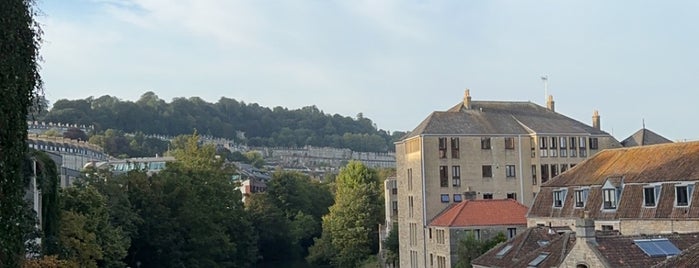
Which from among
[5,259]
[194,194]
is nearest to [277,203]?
[194,194]

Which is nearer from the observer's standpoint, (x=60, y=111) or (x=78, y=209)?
(x=78, y=209)

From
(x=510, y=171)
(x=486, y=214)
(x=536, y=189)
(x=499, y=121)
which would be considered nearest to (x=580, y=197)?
(x=486, y=214)

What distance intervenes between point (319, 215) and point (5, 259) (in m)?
88.3

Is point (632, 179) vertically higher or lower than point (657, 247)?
higher

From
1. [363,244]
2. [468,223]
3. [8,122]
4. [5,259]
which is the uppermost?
[8,122]

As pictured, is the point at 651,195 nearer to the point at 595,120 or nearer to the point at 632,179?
the point at 632,179

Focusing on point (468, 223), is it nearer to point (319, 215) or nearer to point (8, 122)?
point (8, 122)

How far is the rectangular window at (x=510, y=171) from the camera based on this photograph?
52719 millimetres

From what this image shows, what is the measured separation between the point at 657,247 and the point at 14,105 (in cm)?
1980

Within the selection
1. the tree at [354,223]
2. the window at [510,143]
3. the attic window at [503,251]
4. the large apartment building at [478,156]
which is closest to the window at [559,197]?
the attic window at [503,251]

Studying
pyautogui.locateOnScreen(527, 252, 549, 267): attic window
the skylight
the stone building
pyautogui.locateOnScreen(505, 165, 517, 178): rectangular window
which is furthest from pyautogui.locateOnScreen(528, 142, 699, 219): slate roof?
pyautogui.locateOnScreen(505, 165, 517, 178): rectangular window

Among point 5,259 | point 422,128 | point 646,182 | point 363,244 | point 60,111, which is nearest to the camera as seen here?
point 5,259

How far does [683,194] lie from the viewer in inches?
1232

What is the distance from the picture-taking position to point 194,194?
2288 inches
